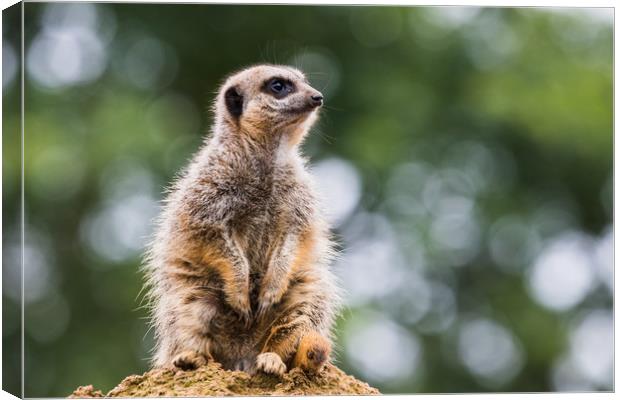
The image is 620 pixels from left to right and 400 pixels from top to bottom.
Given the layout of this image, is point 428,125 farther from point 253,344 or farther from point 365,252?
point 253,344

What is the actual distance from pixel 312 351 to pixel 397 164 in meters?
3.25

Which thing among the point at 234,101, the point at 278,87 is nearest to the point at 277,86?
the point at 278,87

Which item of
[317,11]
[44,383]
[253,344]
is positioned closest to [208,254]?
[253,344]

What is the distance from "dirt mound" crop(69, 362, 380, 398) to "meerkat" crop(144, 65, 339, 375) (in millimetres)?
56

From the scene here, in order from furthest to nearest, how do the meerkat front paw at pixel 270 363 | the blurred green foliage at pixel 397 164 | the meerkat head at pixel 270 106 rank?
the blurred green foliage at pixel 397 164
the meerkat head at pixel 270 106
the meerkat front paw at pixel 270 363

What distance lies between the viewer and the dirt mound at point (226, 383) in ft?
16.4

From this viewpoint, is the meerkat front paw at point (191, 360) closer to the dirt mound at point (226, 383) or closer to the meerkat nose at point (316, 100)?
the dirt mound at point (226, 383)

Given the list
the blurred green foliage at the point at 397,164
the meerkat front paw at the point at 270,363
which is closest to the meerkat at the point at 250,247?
the meerkat front paw at the point at 270,363

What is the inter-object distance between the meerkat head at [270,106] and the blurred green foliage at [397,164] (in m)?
1.17

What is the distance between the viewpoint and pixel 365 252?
7.45m

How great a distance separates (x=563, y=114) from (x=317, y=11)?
6.71 feet

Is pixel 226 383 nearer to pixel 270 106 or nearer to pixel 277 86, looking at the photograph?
pixel 270 106

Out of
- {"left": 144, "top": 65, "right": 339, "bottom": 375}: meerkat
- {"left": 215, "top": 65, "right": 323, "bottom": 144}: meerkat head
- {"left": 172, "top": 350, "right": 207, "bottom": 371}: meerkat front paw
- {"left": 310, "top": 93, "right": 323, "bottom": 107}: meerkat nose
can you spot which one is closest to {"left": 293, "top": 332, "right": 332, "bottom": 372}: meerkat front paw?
{"left": 144, "top": 65, "right": 339, "bottom": 375}: meerkat

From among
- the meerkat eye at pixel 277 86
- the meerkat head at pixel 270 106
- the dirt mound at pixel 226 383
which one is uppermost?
the meerkat eye at pixel 277 86
